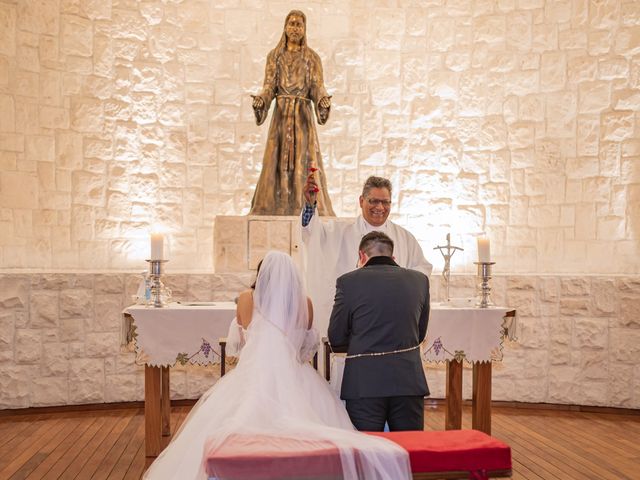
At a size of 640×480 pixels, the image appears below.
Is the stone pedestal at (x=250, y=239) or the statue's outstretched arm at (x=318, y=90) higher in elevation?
the statue's outstretched arm at (x=318, y=90)

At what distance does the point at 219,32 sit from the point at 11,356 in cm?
408

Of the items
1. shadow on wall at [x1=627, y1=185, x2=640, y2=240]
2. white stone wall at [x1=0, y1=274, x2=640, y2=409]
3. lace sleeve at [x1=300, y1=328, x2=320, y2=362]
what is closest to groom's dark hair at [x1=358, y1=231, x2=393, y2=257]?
lace sleeve at [x1=300, y1=328, x2=320, y2=362]

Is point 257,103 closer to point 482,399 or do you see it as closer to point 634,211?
point 482,399

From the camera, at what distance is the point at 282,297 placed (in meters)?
3.60

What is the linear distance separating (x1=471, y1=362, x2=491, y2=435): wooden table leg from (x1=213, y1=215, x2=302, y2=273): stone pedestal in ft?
7.01

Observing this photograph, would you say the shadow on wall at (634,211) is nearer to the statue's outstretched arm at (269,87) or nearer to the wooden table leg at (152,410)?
the statue's outstretched arm at (269,87)

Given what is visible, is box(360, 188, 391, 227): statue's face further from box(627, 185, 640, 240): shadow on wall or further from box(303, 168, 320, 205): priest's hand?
box(627, 185, 640, 240): shadow on wall

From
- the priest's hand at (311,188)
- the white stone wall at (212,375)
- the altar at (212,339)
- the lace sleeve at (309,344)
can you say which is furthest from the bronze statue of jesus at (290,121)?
the lace sleeve at (309,344)

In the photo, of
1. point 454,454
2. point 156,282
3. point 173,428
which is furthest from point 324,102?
point 454,454

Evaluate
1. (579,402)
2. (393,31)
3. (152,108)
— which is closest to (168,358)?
(152,108)

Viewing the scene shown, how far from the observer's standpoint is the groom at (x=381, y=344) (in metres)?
3.03

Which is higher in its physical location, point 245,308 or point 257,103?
point 257,103

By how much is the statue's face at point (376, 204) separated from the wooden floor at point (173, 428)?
1.82m

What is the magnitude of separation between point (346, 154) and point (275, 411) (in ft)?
17.3
